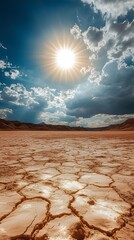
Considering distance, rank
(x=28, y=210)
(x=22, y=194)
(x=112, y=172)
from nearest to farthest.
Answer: (x=28, y=210) < (x=22, y=194) < (x=112, y=172)

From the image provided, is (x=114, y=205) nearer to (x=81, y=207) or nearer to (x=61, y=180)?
(x=81, y=207)

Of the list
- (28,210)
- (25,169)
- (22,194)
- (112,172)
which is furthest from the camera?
(25,169)

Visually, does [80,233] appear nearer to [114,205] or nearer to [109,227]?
[109,227]

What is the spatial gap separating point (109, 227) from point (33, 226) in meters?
0.46

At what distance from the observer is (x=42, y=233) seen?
3.10 ft

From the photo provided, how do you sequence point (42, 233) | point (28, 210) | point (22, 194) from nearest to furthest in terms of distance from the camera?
point (42, 233)
point (28, 210)
point (22, 194)

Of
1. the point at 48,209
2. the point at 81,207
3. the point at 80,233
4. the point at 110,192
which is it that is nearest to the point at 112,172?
the point at 110,192

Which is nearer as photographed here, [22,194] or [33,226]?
[33,226]

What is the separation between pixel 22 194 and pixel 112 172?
1229mm

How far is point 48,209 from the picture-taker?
4.03 feet

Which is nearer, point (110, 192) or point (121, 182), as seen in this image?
point (110, 192)

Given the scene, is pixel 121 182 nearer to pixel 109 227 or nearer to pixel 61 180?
pixel 61 180

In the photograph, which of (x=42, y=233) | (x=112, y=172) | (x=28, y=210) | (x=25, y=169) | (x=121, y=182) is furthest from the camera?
(x=25, y=169)

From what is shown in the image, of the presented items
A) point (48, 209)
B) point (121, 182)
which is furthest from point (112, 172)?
point (48, 209)
